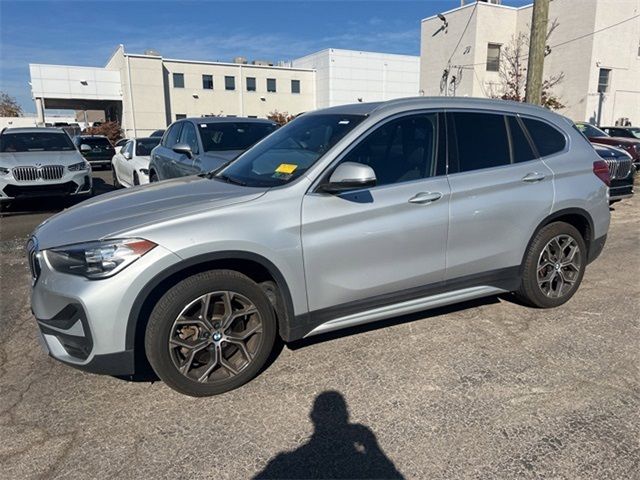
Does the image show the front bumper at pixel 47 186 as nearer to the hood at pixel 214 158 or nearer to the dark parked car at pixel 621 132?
the hood at pixel 214 158

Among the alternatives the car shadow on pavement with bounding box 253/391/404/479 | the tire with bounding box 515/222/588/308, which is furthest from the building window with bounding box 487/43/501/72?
the car shadow on pavement with bounding box 253/391/404/479

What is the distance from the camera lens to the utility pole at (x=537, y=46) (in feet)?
31.1

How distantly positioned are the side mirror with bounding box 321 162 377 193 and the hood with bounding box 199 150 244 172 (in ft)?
11.8

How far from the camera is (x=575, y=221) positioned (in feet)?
14.8

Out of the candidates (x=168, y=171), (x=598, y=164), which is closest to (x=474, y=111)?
(x=598, y=164)

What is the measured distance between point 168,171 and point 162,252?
580 centimetres

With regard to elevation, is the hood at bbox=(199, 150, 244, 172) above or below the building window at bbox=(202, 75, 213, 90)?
below

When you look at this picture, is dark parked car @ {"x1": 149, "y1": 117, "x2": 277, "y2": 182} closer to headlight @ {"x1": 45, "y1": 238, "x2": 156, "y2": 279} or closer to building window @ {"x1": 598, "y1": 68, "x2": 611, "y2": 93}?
headlight @ {"x1": 45, "y1": 238, "x2": 156, "y2": 279}

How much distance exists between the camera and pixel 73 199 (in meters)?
11.4

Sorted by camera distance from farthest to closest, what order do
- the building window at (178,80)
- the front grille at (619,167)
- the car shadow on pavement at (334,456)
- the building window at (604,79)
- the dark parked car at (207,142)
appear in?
the building window at (178,80)
the building window at (604,79)
the front grille at (619,167)
the dark parked car at (207,142)
the car shadow on pavement at (334,456)

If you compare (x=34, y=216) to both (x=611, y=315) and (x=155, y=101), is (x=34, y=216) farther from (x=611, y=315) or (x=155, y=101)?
(x=155, y=101)

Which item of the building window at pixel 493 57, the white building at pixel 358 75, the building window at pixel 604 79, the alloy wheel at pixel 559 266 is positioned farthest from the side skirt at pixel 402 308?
the white building at pixel 358 75

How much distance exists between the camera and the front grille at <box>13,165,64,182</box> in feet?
30.2

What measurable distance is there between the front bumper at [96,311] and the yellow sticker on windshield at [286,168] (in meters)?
1.06
